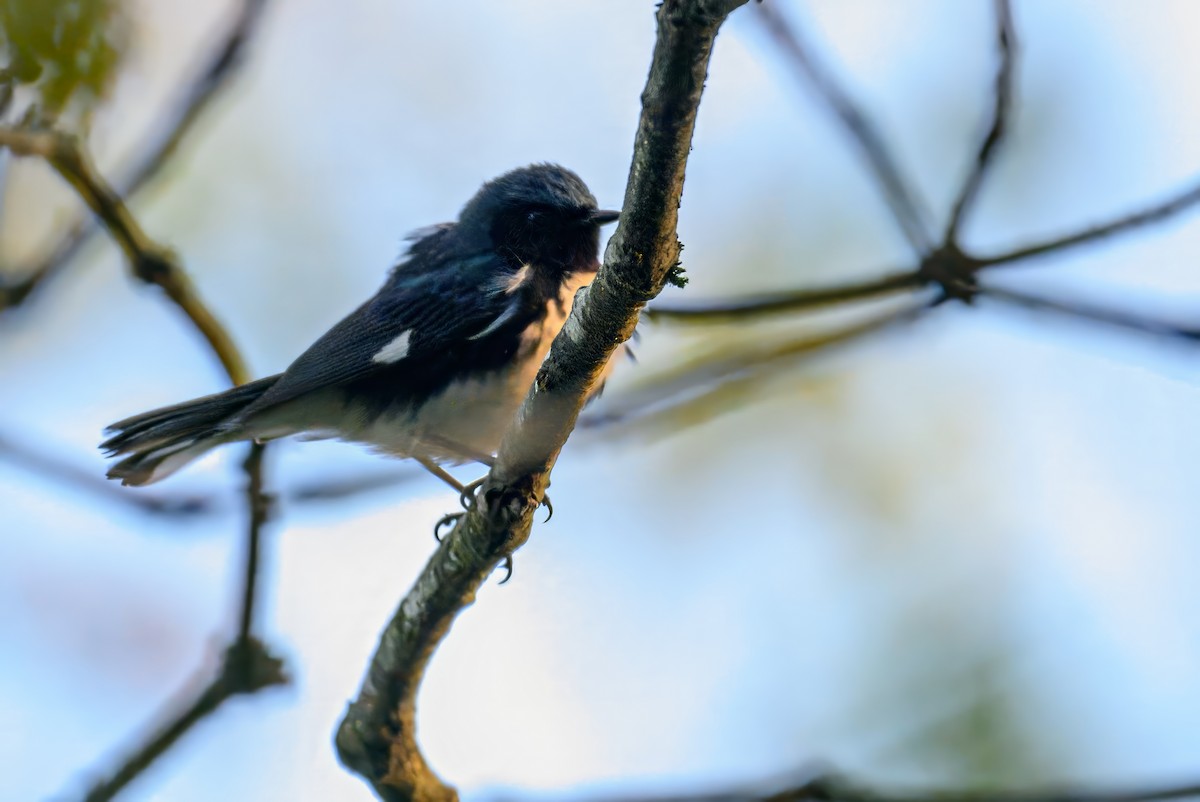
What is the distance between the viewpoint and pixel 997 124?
3732 millimetres

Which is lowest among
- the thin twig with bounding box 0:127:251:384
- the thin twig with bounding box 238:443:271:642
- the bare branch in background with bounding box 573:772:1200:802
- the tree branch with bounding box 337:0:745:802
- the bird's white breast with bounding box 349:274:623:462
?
the bare branch in background with bounding box 573:772:1200:802

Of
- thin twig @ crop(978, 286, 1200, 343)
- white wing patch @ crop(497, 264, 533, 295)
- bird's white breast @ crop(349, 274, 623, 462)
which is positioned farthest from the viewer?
white wing patch @ crop(497, 264, 533, 295)

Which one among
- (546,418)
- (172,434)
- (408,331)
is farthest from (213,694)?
(546,418)

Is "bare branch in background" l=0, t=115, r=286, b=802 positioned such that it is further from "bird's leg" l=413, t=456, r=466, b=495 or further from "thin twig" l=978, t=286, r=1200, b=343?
"thin twig" l=978, t=286, r=1200, b=343

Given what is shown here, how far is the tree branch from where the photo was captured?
223 centimetres

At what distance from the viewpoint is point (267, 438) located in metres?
5.14

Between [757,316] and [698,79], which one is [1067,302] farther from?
[698,79]

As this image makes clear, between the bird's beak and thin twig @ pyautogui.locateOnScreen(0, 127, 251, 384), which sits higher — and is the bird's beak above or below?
above

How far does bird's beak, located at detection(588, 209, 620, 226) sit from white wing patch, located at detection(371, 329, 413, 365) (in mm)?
935

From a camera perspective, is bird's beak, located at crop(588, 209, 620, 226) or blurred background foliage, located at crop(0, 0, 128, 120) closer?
blurred background foliage, located at crop(0, 0, 128, 120)

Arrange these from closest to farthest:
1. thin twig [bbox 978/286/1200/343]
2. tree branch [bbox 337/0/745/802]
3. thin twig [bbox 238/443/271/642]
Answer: tree branch [bbox 337/0/745/802] < thin twig [bbox 978/286/1200/343] < thin twig [bbox 238/443/271/642]

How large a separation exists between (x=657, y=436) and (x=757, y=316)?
74 centimetres

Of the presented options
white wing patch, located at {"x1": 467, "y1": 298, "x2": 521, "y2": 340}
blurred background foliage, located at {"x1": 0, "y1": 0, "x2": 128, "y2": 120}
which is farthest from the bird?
blurred background foliage, located at {"x1": 0, "y1": 0, "x2": 128, "y2": 120}

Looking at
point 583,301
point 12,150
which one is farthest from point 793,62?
point 12,150
